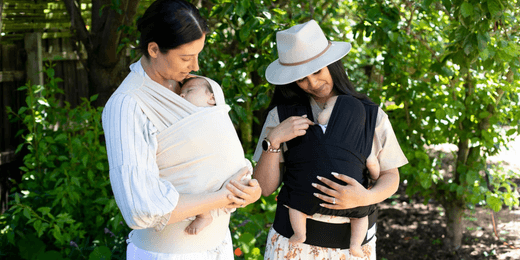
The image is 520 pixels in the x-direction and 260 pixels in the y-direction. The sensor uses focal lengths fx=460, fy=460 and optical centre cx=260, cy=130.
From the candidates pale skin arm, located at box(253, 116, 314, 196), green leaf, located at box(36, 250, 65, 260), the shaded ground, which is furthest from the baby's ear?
the shaded ground

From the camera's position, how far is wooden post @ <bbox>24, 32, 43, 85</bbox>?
378 centimetres

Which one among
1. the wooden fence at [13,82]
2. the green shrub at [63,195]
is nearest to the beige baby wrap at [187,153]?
the green shrub at [63,195]

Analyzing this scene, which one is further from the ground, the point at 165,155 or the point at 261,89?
the point at 261,89

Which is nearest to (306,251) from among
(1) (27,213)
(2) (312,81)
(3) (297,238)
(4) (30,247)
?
(3) (297,238)

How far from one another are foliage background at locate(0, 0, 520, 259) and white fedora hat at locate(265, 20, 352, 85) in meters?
0.62

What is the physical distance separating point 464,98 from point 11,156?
12.1 feet

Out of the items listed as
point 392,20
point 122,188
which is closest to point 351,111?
point 122,188

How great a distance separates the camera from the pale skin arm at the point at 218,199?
4.45ft

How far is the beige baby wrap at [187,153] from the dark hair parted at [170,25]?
13cm

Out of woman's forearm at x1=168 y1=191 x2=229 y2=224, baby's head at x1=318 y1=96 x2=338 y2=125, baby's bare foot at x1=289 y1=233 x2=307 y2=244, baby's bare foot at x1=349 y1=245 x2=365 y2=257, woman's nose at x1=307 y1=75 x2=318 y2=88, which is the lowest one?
baby's bare foot at x1=349 y1=245 x2=365 y2=257

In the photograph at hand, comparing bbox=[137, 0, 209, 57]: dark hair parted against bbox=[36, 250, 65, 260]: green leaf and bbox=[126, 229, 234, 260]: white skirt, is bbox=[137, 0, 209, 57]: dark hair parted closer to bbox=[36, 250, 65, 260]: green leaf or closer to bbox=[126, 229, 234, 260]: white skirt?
bbox=[126, 229, 234, 260]: white skirt

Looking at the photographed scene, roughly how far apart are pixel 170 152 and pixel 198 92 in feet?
0.79

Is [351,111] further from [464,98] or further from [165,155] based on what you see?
[464,98]

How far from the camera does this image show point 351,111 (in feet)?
5.90
